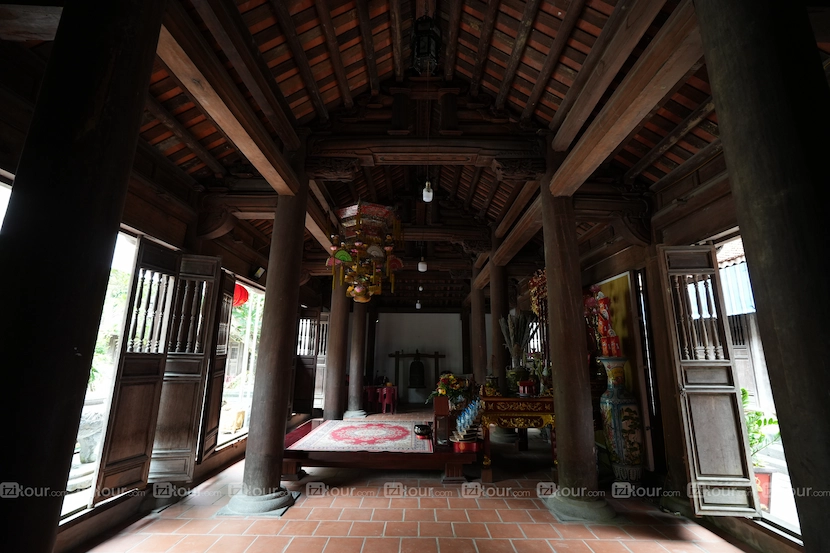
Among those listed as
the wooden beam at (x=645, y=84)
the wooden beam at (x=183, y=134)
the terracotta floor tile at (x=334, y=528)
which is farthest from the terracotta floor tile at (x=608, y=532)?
the wooden beam at (x=183, y=134)

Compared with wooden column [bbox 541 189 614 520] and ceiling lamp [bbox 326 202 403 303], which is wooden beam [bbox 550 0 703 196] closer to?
wooden column [bbox 541 189 614 520]

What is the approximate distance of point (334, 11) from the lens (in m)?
3.53

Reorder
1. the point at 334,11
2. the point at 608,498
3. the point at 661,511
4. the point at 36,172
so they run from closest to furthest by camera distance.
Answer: the point at 36,172
the point at 334,11
the point at 661,511
the point at 608,498

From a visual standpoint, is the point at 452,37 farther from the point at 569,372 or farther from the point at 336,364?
the point at 336,364

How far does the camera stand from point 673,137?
12.1 ft

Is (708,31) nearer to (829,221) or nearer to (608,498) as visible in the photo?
(829,221)

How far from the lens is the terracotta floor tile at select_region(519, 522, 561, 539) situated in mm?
3256

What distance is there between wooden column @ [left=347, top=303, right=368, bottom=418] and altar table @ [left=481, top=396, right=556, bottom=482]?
477cm

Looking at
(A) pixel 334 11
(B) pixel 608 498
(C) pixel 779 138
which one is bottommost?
(B) pixel 608 498

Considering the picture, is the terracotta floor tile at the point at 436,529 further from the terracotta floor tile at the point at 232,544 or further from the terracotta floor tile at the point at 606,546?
the terracotta floor tile at the point at 232,544

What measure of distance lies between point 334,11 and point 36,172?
10.4 ft

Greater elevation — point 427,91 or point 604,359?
point 427,91

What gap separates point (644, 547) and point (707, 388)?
1.61m

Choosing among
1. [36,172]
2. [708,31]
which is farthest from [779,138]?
[36,172]
